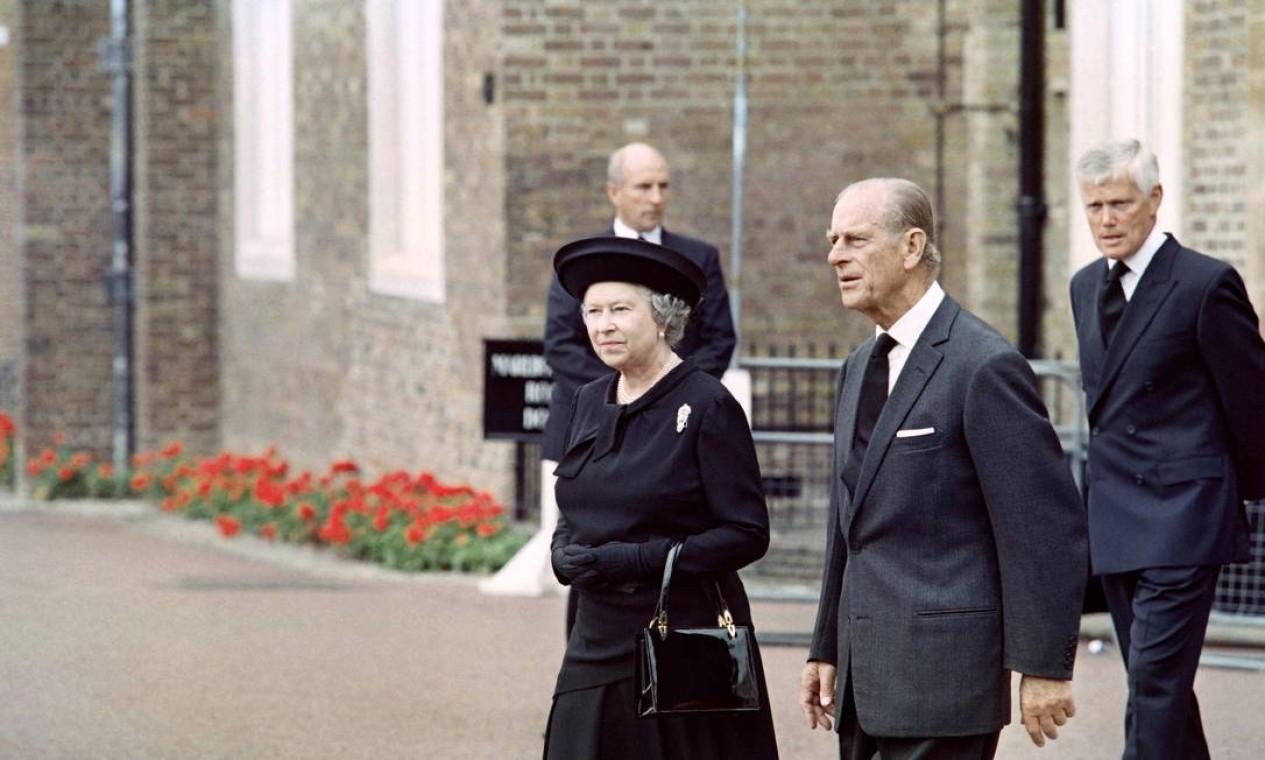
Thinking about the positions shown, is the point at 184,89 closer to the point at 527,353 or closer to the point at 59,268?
the point at 59,268

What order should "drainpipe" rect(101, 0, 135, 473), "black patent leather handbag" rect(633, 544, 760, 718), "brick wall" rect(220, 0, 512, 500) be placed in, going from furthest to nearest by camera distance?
"drainpipe" rect(101, 0, 135, 473) → "brick wall" rect(220, 0, 512, 500) → "black patent leather handbag" rect(633, 544, 760, 718)

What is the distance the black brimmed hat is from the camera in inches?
214

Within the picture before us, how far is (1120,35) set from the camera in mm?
12523

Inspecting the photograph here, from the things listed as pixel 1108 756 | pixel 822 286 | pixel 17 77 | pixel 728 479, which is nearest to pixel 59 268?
pixel 17 77

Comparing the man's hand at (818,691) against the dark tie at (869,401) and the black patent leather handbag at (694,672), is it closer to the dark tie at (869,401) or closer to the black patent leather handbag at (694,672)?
the black patent leather handbag at (694,672)

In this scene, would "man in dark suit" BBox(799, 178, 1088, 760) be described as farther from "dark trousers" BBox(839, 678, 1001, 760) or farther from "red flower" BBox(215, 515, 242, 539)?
"red flower" BBox(215, 515, 242, 539)

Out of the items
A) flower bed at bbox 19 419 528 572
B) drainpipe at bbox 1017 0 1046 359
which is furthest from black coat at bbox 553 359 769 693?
drainpipe at bbox 1017 0 1046 359

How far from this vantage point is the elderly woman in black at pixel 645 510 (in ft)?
17.5

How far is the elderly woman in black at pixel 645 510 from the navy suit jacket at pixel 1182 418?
5.16 feet

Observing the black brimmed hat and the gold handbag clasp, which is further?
the black brimmed hat

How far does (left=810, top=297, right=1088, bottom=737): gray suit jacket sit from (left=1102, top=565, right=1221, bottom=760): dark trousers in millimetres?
1765

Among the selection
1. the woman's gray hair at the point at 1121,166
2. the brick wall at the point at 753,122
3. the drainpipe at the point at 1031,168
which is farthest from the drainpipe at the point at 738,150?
the woman's gray hair at the point at 1121,166

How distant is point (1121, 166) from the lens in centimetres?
643

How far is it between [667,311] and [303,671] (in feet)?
16.1
